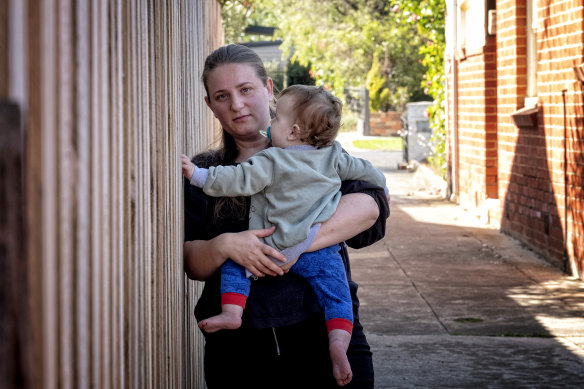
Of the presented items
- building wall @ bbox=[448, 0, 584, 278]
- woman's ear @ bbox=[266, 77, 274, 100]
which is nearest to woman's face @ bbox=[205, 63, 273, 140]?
woman's ear @ bbox=[266, 77, 274, 100]

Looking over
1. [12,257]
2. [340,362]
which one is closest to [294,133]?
[340,362]

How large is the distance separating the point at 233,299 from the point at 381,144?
24.5 meters

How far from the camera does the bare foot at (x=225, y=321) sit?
2.82m

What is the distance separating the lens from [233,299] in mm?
2855

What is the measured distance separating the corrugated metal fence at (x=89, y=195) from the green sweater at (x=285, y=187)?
21cm

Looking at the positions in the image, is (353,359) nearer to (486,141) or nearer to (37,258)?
(37,258)

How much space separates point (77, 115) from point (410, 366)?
4.03 meters

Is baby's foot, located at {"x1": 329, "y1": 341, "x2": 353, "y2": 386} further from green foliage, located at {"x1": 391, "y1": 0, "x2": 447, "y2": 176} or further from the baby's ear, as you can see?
green foliage, located at {"x1": 391, "y1": 0, "x2": 447, "y2": 176}

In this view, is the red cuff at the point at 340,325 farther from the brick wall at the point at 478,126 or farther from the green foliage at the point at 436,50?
the green foliage at the point at 436,50

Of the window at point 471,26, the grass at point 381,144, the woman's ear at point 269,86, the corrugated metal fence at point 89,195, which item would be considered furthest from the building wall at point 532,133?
the grass at point 381,144

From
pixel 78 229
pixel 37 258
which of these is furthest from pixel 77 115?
pixel 37 258

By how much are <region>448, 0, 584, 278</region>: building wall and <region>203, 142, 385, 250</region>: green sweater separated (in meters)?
4.88

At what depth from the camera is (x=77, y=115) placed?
59.9 inches

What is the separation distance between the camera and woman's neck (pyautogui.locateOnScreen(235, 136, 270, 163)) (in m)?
3.21
